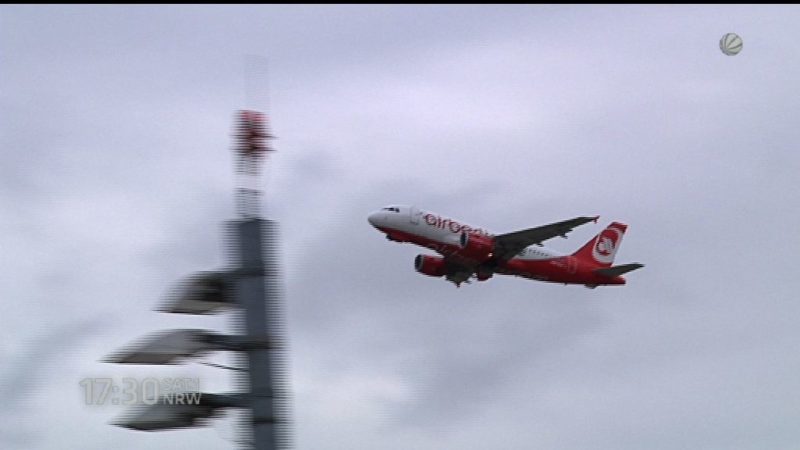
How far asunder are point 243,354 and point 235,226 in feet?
12.3

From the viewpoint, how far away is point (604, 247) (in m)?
110

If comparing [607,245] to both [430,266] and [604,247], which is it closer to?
[604,247]

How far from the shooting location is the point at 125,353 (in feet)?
95.4

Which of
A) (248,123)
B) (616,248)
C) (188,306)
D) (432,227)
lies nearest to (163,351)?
(188,306)

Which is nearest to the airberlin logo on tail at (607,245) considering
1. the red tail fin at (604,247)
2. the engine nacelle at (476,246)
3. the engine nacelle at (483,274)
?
the red tail fin at (604,247)

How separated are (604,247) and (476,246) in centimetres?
1862

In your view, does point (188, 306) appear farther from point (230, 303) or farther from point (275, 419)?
point (275, 419)

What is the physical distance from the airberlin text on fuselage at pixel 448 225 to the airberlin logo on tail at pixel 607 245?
48.5 feet

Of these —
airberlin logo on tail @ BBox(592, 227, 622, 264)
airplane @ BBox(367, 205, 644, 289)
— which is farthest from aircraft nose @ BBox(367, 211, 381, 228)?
airberlin logo on tail @ BBox(592, 227, 622, 264)

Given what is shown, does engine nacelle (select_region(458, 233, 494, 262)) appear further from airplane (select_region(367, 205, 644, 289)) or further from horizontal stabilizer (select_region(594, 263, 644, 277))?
horizontal stabilizer (select_region(594, 263, 644, 277))

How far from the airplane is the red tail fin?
11 cm

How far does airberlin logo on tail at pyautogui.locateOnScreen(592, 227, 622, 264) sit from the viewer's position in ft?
354

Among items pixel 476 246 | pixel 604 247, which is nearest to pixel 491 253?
pixel 476 246

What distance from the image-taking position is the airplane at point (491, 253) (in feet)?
305
